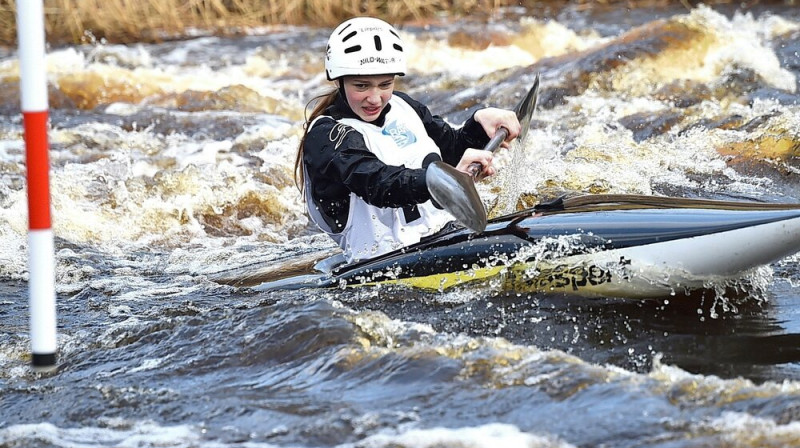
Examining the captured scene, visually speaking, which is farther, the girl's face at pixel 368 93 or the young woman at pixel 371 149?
the girl's face at pixel 368 93

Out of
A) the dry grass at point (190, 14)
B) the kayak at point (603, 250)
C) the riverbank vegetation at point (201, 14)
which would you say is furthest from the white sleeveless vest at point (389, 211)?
the riverbank vegetation at point (201, 14)

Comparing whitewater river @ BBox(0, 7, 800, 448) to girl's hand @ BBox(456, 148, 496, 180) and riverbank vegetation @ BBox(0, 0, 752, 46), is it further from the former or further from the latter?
riverbank vegetation @ BBox(0, 0, 752, 46)

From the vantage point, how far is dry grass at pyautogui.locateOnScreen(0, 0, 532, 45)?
13867mm

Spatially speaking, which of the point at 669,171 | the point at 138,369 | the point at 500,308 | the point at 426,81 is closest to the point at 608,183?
the point at 669,171

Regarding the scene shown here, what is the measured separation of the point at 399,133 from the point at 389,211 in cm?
33

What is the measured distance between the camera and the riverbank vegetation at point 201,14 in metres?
13.9

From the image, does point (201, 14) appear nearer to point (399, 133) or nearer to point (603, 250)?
point (399, 133)

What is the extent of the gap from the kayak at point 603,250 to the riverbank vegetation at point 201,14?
10.3 m

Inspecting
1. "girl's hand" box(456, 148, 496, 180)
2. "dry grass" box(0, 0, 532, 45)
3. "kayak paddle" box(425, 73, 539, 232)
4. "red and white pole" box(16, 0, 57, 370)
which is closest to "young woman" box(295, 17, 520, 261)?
"girl's hand" box(456, 148, 496, 180)

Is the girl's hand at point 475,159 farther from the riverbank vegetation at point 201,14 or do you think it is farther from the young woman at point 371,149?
the riverbank vegetation at point 201,14

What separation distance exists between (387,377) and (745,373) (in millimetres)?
1172

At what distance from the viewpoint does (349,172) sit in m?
4.22

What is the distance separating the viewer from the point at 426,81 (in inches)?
434

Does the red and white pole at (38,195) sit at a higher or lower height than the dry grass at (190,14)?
lower
